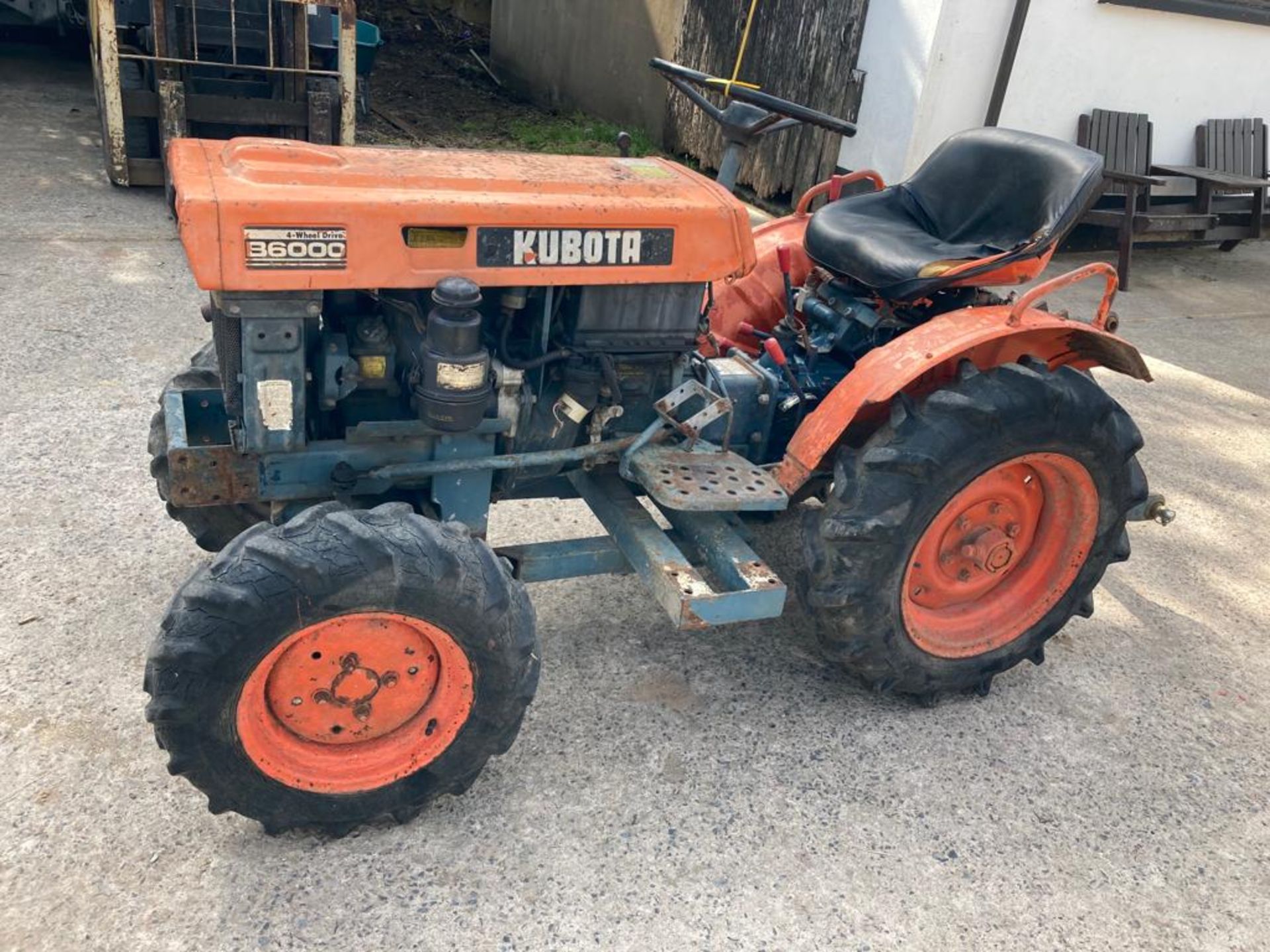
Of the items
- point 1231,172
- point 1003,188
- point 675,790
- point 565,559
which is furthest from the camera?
point 1231,172

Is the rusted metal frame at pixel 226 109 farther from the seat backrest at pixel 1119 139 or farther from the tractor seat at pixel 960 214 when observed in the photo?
the seat backrest at pixel 1119 139

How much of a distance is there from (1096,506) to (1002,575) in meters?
0.31

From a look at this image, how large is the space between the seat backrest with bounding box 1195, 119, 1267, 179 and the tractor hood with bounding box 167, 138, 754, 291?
21.8ft

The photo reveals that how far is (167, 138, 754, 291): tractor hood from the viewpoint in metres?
2.10

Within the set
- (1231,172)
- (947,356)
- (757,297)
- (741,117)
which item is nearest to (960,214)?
(757,297)

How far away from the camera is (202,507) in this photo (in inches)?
113

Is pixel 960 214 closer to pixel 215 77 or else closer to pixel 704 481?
pixel 704 481

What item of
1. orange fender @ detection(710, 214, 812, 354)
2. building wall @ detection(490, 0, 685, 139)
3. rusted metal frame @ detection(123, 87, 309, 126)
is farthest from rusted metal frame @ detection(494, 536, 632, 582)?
building wall @ detection(490, 0, 685, 139)

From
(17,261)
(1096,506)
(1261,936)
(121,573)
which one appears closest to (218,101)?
(17,261)

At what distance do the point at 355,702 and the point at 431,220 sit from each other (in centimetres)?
100

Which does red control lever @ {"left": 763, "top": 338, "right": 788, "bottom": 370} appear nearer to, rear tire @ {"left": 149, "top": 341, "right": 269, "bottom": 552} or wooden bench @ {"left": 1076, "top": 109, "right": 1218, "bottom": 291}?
rear tire @ {"left": 149, "top": 341, "right": 269, "bottom": 552}

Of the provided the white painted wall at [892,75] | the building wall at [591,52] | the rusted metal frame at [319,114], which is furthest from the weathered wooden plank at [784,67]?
the rusted metal frame at [319,114]

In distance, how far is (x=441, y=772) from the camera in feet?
7.45

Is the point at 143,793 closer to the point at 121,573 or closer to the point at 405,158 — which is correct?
the point at 121,573
